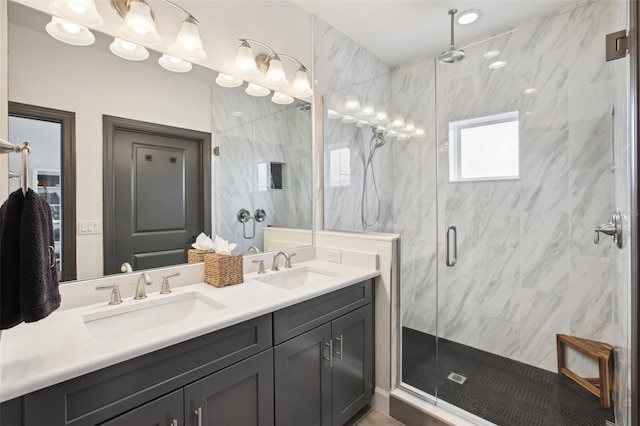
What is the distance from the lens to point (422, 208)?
8.63 ft

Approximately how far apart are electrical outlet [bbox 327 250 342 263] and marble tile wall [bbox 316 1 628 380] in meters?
0.26

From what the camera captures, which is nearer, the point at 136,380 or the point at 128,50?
the point at 136,380

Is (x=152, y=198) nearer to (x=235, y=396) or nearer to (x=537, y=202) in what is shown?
Result: (x=235, y=396)

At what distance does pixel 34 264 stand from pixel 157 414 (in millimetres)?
591

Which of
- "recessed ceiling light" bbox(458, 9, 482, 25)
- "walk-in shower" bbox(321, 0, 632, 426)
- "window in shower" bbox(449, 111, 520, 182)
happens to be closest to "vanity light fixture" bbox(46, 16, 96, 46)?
"walk-in shower" bbox(321, 0, 632, 426)

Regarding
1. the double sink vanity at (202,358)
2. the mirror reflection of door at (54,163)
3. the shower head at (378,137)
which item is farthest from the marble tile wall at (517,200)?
the mirror reflection of door at (54,163)

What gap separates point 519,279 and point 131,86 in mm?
2974

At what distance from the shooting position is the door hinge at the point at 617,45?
0.95m

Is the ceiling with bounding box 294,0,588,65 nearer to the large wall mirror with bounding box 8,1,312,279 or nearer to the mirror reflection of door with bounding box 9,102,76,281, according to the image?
the large wall mirror with bounding box 8,1,312,279

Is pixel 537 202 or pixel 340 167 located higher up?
pixel 340 167

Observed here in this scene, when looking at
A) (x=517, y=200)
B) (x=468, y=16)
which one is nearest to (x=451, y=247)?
(x=517, y=200)

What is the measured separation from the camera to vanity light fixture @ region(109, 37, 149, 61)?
1.35 metres

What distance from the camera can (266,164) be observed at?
204cm

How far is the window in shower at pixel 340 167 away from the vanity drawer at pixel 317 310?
3.03 ft
